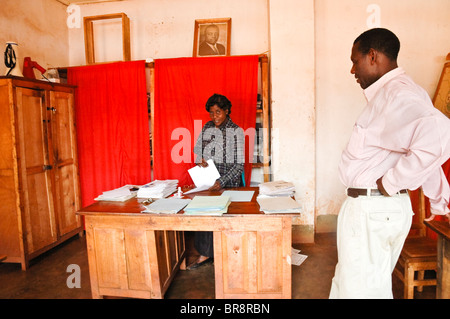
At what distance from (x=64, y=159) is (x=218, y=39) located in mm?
2427

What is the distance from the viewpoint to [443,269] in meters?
1.57

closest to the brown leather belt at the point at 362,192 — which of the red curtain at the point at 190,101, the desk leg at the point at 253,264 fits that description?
the desk leg at the point at 253,264

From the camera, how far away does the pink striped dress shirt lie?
1.23 metres

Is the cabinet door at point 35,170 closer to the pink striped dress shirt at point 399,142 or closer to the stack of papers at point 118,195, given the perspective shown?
the stack of papers at point 118,195

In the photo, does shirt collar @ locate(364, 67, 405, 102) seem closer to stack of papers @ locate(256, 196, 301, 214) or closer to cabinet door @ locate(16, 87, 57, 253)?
stack of papers @ locate(256, 196, 301, 214)

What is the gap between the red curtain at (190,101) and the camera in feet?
11.0

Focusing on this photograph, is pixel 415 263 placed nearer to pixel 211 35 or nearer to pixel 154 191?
pixel 154 191

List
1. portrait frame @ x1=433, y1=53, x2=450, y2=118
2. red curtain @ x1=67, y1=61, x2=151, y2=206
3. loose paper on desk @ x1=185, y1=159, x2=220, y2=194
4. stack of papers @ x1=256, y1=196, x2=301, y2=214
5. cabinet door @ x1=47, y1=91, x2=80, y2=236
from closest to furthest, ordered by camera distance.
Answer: stack of papers @ x1=256, y1=196, x2=301, y2=214 → loose paper on desk @ x1=185, y1=159, x2=220, y2=194 → portrait frame @ x1=433, y1=53, x2=450, y2=118 → cabinet door @ x1=47, y1=91, x2=80, y2=236 → red curtain @ x1=67, y1=61, x2=151, y2=206

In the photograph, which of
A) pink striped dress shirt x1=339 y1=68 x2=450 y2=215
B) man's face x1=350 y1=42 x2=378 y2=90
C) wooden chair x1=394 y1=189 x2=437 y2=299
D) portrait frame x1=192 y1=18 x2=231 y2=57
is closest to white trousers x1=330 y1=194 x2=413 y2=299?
pink striped dress shirt x1=339 y1=68 x2=450 y2=215

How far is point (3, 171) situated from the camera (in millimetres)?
2859

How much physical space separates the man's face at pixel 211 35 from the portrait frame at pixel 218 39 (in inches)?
1.4
